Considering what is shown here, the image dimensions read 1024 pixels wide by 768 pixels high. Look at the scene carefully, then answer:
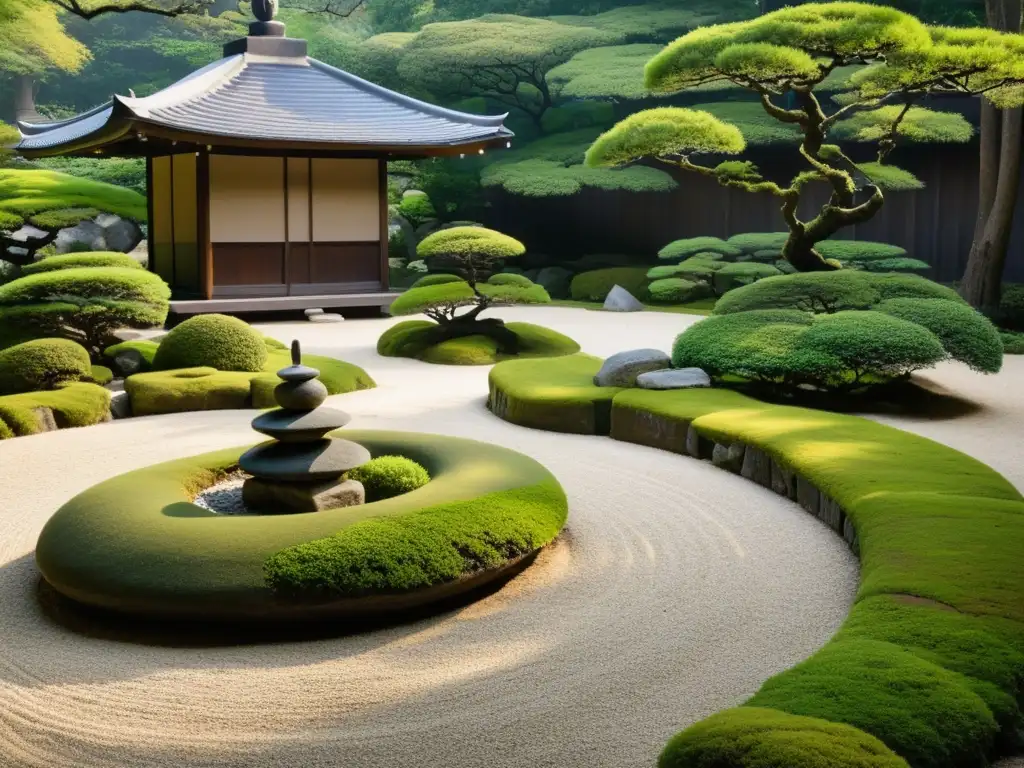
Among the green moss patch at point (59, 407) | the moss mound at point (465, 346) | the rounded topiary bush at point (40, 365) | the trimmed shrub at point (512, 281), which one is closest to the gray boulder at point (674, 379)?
the moss mound at point (465, 346)

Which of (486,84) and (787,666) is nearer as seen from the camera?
(787,666)

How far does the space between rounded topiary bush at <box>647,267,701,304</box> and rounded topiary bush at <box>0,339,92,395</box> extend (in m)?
9.67

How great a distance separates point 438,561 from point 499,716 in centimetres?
104

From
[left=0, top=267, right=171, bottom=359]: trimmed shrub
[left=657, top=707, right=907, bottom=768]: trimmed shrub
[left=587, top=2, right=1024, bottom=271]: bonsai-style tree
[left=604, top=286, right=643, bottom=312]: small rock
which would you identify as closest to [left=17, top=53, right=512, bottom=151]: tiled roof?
[left=604, top=286, right=643, bottom=312]: small rock

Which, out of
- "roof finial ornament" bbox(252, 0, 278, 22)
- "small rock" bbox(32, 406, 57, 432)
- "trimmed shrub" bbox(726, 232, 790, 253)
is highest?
"roof finial ornament" bbox(252, 0, 278, 22)

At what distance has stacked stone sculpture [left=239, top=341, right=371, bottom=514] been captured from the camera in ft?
16.2

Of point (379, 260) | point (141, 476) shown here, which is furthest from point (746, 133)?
point (141, 476)

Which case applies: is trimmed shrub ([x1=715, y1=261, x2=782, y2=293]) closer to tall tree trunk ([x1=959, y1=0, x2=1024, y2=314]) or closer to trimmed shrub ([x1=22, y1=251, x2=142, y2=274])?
tall tree trunk ([x1=959, y1=0, x2=1024, y2=314])

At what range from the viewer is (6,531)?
5.45 meters

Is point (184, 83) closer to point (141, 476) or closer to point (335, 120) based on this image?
point (335, 120)

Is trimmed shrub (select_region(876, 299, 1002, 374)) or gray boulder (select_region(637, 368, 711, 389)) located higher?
trimmed shrub (select_region(876, 299, 1002, 374))

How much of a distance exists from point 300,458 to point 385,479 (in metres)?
0.52

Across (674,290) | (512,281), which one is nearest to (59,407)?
(512,281)

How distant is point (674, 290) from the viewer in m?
17.2
